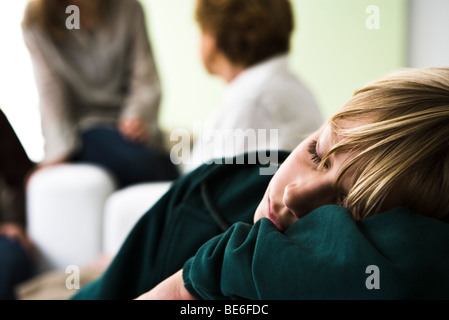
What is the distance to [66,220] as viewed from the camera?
2.71 feet

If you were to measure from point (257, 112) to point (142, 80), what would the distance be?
0.53 metres

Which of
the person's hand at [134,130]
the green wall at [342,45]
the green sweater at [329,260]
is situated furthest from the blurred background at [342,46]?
the person's hand at [134,130]

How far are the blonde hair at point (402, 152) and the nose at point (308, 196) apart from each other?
11mm

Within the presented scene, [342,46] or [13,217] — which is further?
[13,217]

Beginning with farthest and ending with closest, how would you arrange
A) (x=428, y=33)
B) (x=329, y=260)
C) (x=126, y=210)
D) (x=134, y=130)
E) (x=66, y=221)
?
(x=134, y=130)
(x=66, y=221)
(x=126, y=210)
(x=428, y=33)
(x=329, y=260)

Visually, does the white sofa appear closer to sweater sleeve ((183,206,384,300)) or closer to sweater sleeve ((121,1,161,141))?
sweater sleeve ((121,1,161,141))

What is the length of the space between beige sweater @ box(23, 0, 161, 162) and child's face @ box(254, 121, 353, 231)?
755 millimetres

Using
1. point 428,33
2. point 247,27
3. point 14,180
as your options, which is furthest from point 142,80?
→ point 428,33

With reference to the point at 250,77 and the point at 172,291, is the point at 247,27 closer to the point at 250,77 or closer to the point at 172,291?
the point at 250,77

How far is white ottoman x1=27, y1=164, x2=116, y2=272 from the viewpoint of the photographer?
2.70 ft

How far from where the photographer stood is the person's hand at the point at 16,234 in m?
0.82

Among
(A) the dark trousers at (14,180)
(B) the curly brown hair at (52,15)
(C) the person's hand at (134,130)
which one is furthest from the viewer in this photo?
(C) the person's hand at (134,130)

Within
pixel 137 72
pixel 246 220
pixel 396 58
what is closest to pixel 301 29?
pixel 396 58

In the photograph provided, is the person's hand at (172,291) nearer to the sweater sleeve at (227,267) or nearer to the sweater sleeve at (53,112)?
the sweater sleeve at (227,267)
